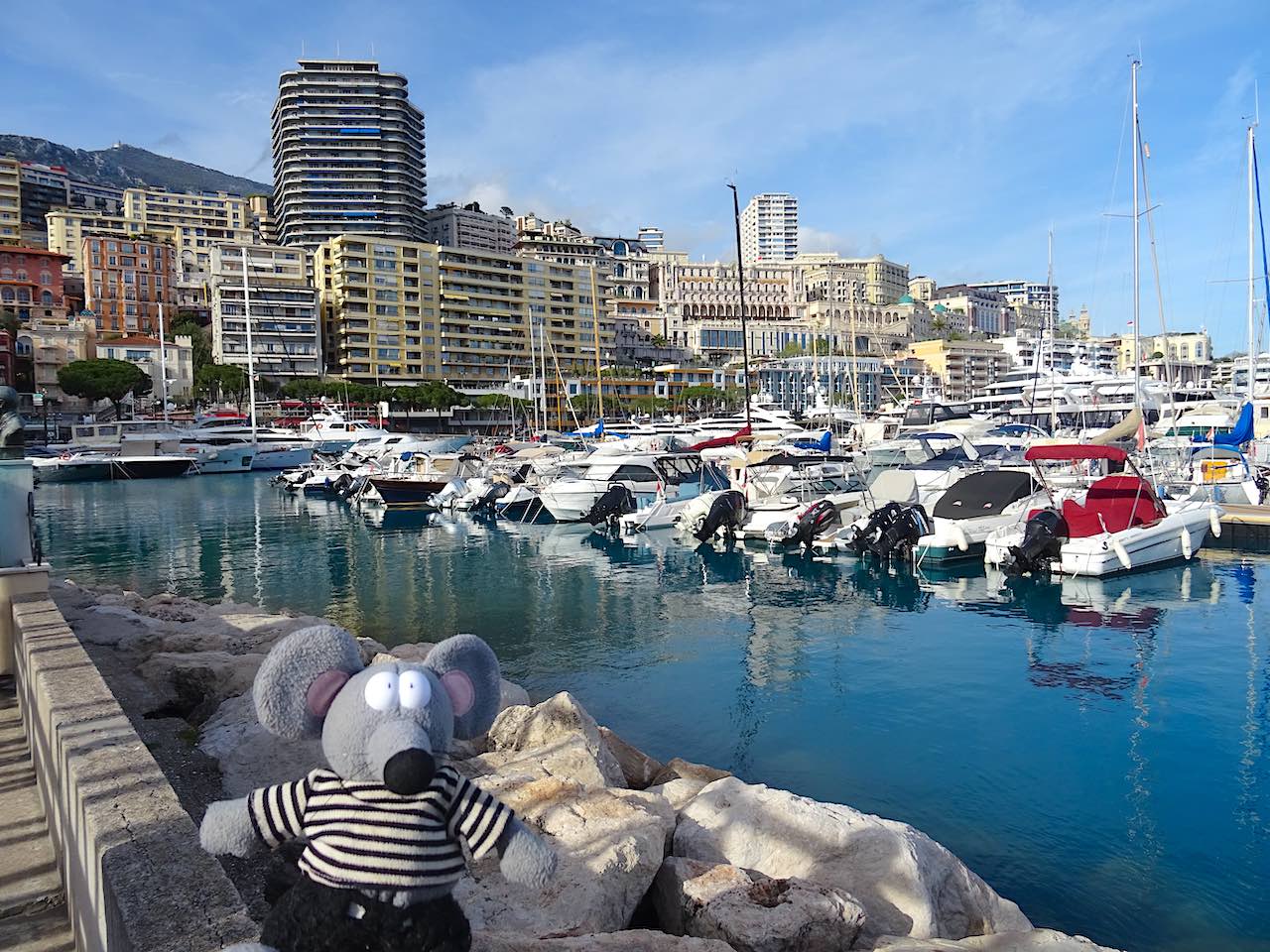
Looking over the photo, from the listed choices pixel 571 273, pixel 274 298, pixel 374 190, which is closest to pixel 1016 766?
pixel 274 298

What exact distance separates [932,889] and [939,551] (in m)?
17.1

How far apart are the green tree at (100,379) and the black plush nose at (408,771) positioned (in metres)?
83.5

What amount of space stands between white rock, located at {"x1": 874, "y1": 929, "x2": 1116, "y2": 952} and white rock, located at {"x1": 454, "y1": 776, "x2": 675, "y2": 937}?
1384 mm

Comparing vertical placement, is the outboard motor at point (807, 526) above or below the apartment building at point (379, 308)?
below

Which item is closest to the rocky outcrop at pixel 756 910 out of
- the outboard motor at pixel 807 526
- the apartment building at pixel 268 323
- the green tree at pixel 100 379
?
the outboard motor at pixel 807 526

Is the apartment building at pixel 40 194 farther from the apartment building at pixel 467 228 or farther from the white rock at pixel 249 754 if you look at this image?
the white rock at pixel 249 754

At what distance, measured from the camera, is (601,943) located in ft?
13.8

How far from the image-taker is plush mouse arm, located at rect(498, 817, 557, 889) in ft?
9.75

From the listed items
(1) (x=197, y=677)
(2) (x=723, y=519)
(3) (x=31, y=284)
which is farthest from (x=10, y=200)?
(1) (x=197, y=677)

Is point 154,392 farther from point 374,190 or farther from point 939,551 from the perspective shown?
point 939,551

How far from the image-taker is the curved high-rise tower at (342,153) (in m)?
126

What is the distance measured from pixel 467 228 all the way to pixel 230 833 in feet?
478

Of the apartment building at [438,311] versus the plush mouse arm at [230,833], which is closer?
the plush mouse arm at [230,833]

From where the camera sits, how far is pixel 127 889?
10.5 feet
